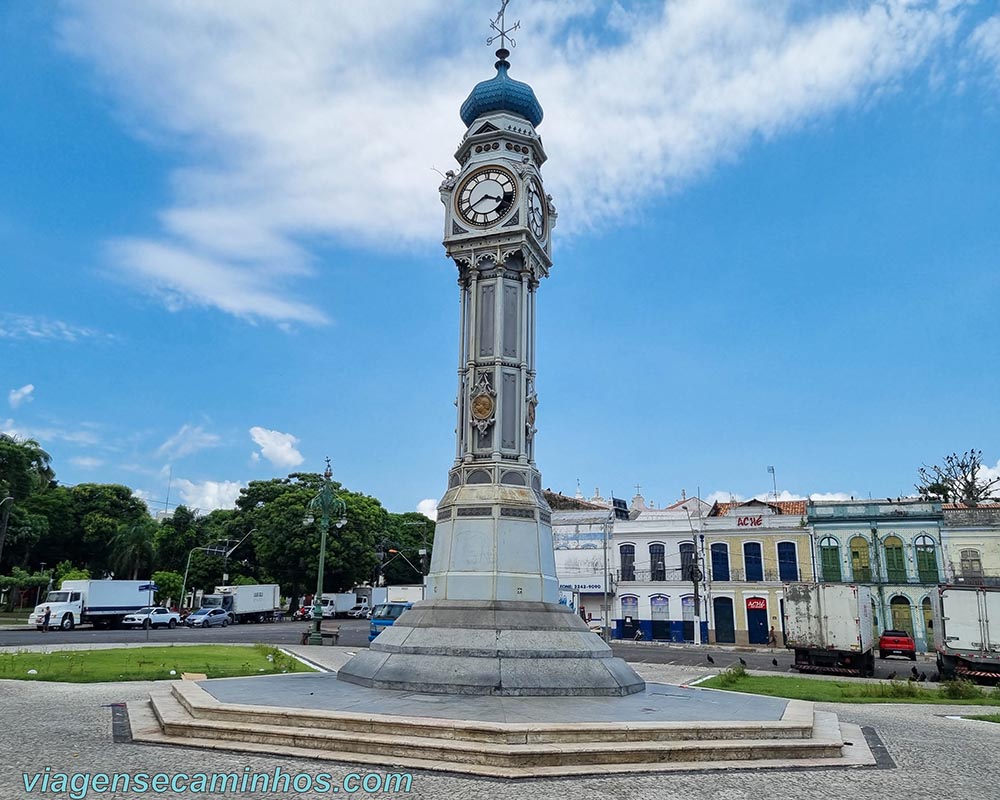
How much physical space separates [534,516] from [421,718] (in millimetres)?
7009

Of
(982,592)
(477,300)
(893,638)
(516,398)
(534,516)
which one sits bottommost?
(893,638)

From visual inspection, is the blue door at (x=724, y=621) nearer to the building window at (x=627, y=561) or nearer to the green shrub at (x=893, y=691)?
the building window at (x=627, y=561)

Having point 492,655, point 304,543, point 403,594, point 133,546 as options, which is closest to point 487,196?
point 492,655

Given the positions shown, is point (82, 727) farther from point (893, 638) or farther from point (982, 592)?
point (893, 638)

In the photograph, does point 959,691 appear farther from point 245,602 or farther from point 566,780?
point 245,602

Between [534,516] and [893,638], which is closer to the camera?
[534,516]

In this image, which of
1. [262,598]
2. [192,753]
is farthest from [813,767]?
[262,598]

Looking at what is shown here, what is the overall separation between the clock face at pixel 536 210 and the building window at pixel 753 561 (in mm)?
33225

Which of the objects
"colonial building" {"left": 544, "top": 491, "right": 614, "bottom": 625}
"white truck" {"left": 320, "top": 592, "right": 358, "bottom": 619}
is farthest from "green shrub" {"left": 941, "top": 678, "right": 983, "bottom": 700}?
"white truck" {"left": 320, "top": 592, "right": 358, "bottom": 619}

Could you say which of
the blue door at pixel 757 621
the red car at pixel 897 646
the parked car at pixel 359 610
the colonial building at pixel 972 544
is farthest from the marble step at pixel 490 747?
the parked car at pixel 359 610

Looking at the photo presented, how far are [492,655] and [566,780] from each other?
577 cm

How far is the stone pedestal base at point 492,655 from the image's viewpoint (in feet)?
43.1

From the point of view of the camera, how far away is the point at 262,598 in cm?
5197

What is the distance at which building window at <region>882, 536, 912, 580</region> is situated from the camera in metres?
42.2
